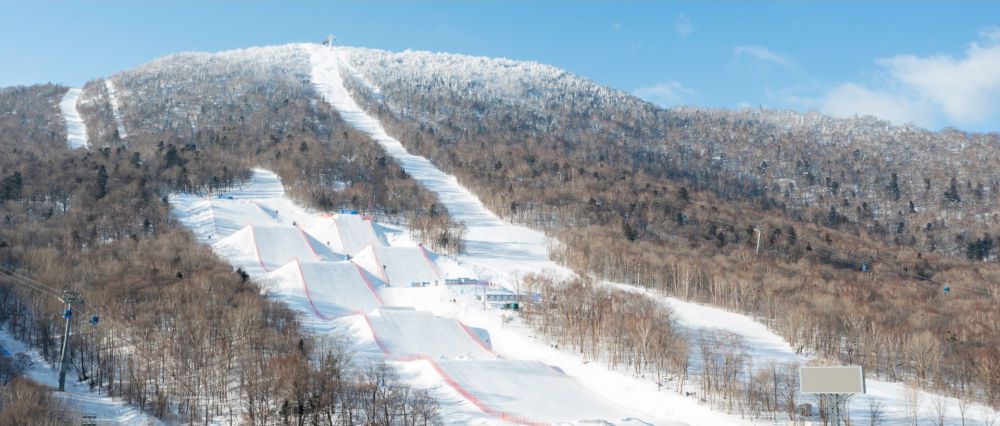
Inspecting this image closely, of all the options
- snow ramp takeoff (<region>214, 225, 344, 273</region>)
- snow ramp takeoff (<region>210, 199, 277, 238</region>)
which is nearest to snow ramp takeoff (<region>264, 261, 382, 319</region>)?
snow ramp takeoff (<region>214, 225, 344, 273</region>)

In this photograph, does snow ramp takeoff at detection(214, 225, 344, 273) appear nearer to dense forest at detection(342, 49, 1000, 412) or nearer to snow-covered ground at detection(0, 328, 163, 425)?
snow-covered ground at detection(0, 328, 163, 425)

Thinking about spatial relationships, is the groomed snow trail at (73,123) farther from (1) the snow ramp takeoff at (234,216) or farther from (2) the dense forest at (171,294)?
(1) the snow ramp takeoff at (234,216)

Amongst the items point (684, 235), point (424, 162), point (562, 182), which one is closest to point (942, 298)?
point (684, 235)

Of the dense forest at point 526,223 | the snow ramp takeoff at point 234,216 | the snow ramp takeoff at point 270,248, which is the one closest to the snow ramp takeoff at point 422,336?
the dense forest at point 526,223

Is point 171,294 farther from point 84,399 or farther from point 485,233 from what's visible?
point 485,233

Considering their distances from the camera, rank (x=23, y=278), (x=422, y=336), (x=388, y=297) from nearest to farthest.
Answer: (x=422, y=336) → (x=23, y=278) → (x=388, y=297)

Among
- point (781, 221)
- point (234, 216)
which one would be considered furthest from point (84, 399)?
point (781, 221)
